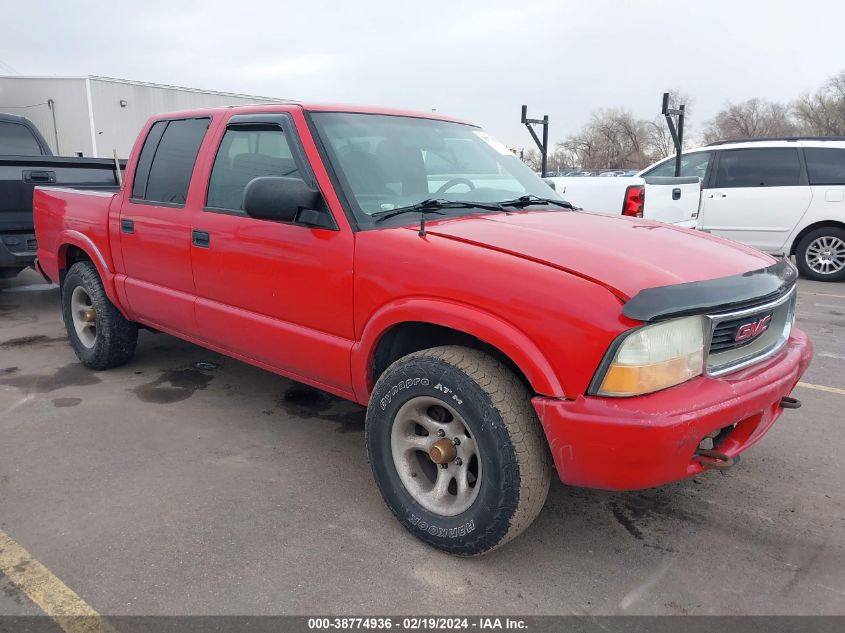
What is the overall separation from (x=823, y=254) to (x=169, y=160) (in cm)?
866

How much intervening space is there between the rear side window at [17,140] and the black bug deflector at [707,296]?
929cm

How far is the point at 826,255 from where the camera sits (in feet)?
29.5

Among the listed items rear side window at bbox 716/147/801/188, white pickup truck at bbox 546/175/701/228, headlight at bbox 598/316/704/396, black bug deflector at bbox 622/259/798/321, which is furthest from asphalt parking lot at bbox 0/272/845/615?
rear side window at bbox 716/147/801/188

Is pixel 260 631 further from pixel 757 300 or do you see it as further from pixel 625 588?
pixel 757 300

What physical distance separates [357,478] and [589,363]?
61.5 inches

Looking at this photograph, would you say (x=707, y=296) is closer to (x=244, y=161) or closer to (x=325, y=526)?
(x=325, y=526)

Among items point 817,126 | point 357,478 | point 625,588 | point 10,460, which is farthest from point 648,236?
point 817,126

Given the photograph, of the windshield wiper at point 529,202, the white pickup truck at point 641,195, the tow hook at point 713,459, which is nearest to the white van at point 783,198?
the white pickup truck at point 641,195

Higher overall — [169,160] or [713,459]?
[169,160]

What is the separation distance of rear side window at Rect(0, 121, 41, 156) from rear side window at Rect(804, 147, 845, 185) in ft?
34.8

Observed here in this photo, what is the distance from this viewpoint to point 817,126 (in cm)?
6662

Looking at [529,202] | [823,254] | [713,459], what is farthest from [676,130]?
[713,459]

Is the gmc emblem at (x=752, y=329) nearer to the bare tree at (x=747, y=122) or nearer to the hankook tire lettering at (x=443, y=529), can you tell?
the hankook tire lettering at (x=443, y=529)

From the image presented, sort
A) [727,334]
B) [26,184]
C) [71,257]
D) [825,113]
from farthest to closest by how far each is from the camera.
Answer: [825,113]
[26,184]
[71,257]
[727,334]
